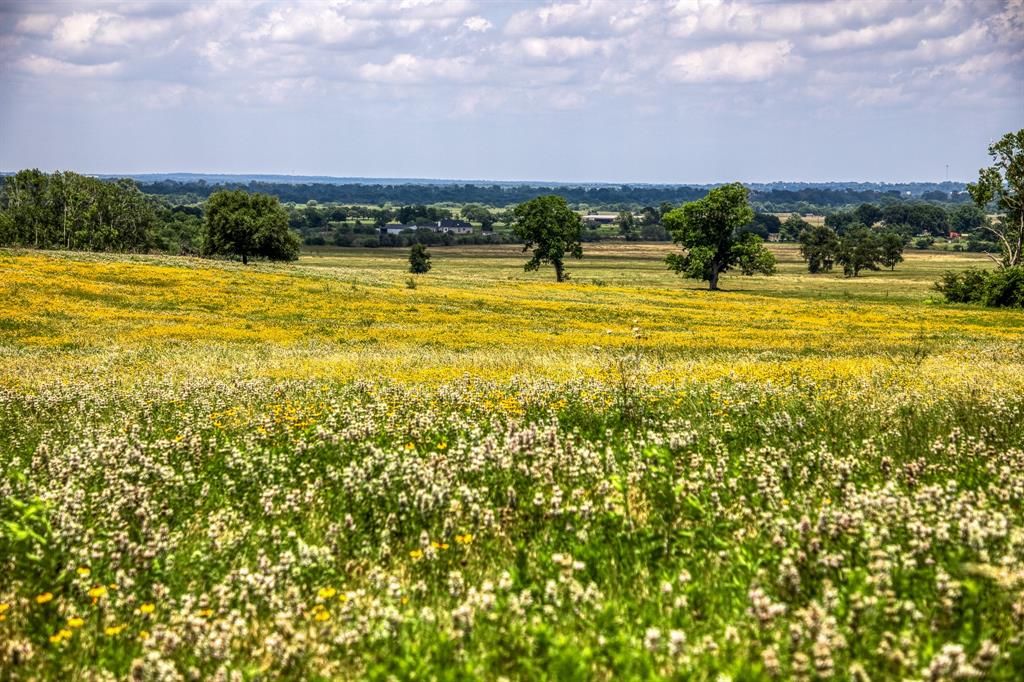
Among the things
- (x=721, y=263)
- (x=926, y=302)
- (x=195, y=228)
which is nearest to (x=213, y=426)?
(x=926, y=302)

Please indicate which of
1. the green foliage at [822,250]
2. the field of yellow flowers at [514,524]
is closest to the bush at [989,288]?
the field of yellow flowers at [514,524]

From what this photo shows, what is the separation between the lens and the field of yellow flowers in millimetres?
5305

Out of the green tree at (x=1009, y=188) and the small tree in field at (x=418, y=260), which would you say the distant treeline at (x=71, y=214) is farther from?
the green tree at (x=1009, y=188)

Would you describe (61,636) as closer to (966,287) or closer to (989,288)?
(989,288)

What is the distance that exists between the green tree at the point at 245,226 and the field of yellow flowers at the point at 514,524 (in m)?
64.5

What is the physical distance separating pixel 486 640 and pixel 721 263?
8366 centimetres

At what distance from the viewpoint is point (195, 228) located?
518 feet

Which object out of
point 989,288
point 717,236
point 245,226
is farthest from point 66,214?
point 989,288

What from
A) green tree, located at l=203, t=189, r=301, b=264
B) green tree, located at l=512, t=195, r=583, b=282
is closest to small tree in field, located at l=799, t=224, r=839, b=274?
green tree, located at l=512, t=195, r=583, b=282

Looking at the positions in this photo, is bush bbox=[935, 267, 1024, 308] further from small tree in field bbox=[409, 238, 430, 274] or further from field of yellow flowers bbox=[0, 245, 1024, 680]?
small tree in field bbox=[409, 238, 430, 274]

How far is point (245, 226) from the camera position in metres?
80.4

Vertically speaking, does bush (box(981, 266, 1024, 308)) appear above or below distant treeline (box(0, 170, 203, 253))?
below

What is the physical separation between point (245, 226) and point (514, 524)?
78.1 metres

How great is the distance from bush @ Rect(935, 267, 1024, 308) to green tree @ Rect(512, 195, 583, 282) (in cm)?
3506
